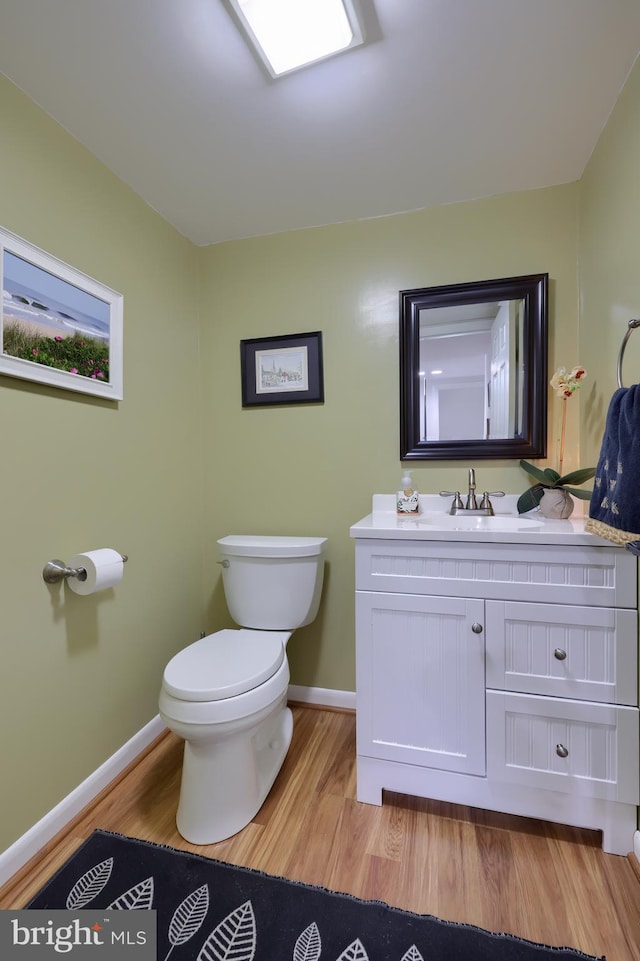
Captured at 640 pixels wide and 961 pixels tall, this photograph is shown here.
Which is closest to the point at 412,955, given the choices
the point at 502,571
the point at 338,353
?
the point at 502,571

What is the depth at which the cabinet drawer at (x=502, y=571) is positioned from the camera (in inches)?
42.7

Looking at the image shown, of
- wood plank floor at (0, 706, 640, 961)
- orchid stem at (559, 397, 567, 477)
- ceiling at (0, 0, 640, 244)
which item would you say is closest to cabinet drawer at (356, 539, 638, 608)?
orchid stem at (559, 397, 567, 477)

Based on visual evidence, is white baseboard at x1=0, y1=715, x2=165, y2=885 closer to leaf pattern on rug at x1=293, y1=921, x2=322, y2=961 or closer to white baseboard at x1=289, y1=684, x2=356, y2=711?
white baseboard at x1=289, y1=684, x2=356, y2=711

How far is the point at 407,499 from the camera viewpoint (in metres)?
1.58

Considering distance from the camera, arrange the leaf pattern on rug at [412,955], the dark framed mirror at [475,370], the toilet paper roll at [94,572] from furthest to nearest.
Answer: the dark framed mirror at [475,370], the toilet paper roll at [94,572], the leaf pattern on rug at [412,955]

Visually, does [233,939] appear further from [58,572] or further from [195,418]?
[195,418]

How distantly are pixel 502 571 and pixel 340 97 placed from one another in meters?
1.48

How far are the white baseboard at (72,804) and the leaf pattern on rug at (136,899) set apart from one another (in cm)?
31

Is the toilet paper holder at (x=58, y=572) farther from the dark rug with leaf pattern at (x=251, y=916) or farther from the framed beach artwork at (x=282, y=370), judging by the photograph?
the framed beach artwork at (x=282, y=370)

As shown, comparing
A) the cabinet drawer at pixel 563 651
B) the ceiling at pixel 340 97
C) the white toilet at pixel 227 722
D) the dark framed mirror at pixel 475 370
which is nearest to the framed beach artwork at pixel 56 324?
the ceiling at pixel 340 97

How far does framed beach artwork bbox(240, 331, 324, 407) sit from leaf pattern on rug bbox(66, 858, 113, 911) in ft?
5.36

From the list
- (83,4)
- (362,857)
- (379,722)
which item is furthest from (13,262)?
(362,857)

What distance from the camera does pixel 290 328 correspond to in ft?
5.90

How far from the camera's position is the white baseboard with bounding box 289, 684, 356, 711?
1.78 m
